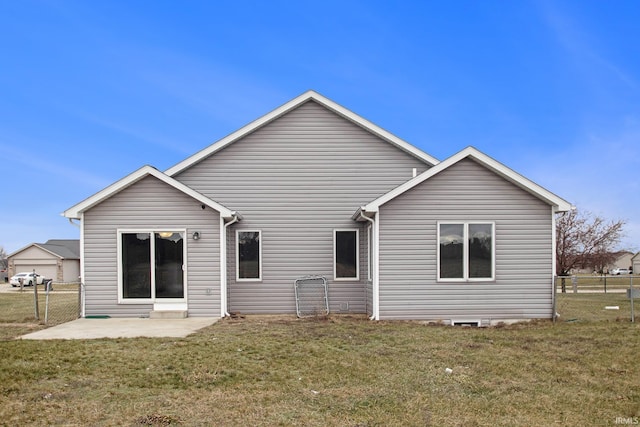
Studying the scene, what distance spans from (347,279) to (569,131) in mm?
10750

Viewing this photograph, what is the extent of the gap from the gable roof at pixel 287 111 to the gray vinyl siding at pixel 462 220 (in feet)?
7.09

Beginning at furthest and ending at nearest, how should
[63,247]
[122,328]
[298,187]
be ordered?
[63,247], [298,187], [122,328]

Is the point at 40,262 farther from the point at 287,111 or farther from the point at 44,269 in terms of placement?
the point at 287,111

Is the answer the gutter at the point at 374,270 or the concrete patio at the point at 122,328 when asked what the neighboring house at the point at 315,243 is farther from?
the concrete patio at the point at 122,328

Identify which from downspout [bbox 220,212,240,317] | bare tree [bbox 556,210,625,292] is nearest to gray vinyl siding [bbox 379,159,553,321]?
Result: downspout [bbox 220,212,240,317]

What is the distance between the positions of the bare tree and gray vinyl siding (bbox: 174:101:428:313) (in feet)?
61.2

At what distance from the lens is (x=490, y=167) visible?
432 inches

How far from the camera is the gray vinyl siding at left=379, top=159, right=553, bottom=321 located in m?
10.9

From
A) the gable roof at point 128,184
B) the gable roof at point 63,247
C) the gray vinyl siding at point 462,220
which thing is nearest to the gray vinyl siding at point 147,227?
the gable roof at point 128,184

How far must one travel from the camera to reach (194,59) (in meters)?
17.0

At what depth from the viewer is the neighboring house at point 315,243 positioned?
11.0 meters

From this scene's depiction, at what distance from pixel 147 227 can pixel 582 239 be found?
87.0ft

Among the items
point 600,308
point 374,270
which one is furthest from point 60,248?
point 600,308

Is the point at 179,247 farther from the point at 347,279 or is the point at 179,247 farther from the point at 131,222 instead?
the point at 347,279
